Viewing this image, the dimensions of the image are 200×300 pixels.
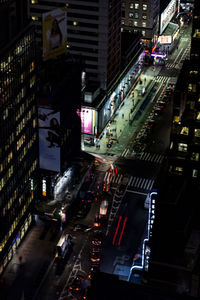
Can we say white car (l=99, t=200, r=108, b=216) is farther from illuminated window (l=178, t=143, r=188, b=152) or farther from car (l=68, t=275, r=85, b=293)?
car (l=68, t=275, r=85, b=293)

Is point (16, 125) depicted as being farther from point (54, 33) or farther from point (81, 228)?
point (81, 228)

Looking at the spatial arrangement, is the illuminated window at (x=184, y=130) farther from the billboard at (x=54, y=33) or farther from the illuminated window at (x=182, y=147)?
the billboard at (x=54, y=33)

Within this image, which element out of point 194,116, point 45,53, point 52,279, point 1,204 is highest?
point 45,53

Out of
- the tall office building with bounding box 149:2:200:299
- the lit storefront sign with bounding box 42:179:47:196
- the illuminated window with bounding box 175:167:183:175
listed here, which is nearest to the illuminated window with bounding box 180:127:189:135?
the tall office building with bounding box 149:2:200:299

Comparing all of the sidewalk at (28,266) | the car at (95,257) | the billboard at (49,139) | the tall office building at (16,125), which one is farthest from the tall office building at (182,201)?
the tall office building at (16,125)

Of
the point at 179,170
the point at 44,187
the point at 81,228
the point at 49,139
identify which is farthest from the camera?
the point at 44,187

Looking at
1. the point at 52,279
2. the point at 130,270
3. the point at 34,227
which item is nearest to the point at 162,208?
the point at 130,270

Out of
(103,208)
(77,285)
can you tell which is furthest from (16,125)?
(77,285)

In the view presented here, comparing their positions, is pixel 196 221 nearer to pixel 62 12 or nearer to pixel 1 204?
pixel 1 204
